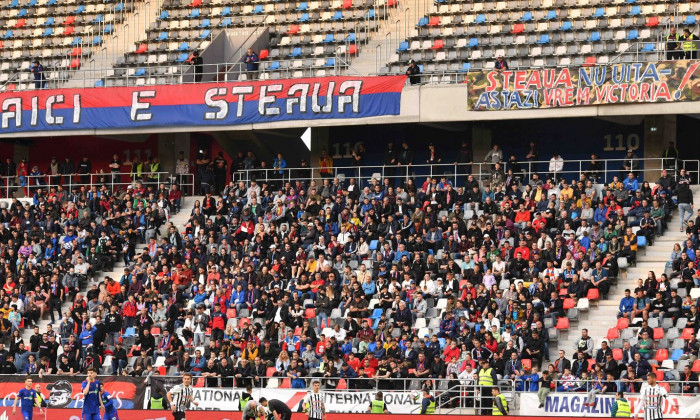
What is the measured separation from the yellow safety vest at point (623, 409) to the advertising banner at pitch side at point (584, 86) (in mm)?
10409

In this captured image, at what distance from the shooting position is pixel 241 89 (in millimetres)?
38781

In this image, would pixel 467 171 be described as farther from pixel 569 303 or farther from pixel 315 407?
pixel 315 407

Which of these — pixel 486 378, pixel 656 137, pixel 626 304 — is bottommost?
pixel 486 378

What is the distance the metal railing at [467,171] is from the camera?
36406mm

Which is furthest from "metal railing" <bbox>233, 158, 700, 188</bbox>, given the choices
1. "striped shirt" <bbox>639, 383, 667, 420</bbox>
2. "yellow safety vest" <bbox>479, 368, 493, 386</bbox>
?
"striped shirt" <bbox>639, 383, 667, 420</bbox>

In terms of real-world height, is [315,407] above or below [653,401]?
below

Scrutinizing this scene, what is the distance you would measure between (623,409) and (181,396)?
26.4 feet

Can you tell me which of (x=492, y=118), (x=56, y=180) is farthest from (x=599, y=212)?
(x=56, y=180)

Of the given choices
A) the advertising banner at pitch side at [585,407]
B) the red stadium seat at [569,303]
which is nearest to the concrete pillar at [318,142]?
the red stadium seat at [569,303]

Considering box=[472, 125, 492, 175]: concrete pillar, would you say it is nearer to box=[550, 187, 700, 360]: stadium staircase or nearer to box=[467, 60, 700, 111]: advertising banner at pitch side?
box=[467, 60, 700, 111]: advertising banner at pitch side

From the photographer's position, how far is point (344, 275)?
33156 mm

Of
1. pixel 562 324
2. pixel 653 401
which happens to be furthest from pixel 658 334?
pixel 653 401

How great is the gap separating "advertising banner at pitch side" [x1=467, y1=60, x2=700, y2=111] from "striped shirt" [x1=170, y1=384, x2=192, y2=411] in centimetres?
1214

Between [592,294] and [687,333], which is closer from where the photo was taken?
[687,333]
